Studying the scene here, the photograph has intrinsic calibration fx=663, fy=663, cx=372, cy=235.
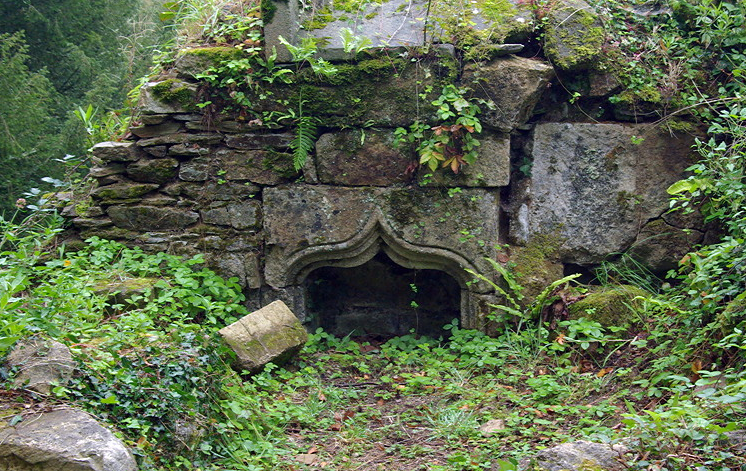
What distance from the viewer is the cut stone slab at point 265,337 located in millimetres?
4664

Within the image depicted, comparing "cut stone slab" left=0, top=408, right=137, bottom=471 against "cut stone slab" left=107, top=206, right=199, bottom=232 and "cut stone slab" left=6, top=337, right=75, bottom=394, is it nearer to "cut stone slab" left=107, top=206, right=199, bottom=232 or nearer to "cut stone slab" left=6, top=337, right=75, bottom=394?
"cut stone slab" left=6, top=337, right=75, bottom=394

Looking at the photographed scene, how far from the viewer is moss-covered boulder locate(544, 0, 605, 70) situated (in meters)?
5.31

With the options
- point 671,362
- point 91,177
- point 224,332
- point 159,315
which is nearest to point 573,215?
point 671,362

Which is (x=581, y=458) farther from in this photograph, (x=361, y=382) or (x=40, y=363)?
(x=40, y=363)

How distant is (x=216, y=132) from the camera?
549 centimetres

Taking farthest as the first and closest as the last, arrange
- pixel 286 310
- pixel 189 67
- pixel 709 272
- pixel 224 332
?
pixel 189 67
pixel 286 310
pixel 224 332
pixel 709 272

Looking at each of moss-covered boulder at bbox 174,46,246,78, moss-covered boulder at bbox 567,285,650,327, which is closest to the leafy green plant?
moss-covered boulder at bbox 567,285,650,327

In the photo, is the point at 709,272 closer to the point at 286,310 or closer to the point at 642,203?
the point at 642,203

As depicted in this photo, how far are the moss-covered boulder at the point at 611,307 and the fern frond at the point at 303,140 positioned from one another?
2400 mm

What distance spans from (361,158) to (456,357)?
1.77m

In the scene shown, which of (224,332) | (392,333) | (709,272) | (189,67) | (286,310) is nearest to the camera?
(709,272)

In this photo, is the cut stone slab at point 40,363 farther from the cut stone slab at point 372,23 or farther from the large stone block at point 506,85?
the large stone block at point 506,85

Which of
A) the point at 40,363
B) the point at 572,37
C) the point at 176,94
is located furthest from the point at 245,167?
the point at 572,37

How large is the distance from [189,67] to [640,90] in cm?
367
